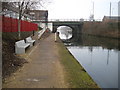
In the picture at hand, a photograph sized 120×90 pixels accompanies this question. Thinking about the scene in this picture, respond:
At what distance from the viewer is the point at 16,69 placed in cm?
801

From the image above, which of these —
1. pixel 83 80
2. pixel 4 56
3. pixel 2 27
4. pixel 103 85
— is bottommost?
pixel 103 85

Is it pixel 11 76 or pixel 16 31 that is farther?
pixel 16 31

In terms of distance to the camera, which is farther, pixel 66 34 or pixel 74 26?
pixel 66 34

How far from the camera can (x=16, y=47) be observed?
11.9m

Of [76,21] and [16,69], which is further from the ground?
[76,21]

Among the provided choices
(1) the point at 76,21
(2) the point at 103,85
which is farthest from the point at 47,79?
(1) the point at 76,21

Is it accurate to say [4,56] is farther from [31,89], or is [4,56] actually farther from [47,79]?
→ [31,89]

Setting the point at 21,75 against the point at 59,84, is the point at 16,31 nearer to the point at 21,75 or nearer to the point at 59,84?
the point at 21,75

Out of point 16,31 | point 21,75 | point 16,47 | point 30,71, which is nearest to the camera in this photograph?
point 21,75

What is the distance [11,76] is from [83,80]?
282 cm

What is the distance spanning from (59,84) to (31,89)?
1.05 m

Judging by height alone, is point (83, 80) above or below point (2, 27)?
below

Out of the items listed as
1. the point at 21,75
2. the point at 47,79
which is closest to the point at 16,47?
the point at 21,75

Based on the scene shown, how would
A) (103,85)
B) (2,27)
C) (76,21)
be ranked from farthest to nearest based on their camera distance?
(76,21) < (2,27) < (103,85)
